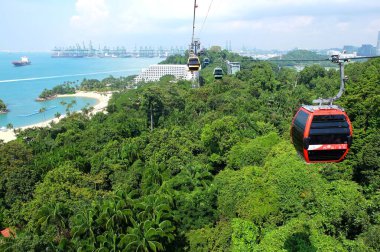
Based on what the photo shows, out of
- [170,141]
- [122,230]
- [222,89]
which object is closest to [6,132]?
[222,89]

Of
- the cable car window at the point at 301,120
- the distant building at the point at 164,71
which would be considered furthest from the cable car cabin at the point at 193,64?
the distant building at the point at 164,71

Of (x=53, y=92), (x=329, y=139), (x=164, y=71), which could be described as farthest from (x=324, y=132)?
(x=164, y=71)

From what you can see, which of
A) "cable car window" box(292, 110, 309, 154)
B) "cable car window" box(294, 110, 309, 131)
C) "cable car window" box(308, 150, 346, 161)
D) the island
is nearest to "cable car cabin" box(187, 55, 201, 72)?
"cable car window" box(292, 110, 309, 154)

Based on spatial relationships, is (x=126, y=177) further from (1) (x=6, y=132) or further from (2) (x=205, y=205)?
(1) (x=6, y=132)

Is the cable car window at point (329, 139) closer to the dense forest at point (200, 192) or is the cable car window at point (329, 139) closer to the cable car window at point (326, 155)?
the cable car window at point (326, 155)

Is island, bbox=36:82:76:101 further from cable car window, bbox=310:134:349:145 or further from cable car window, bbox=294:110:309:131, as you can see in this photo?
cable car window, bbox=310:134:349:145

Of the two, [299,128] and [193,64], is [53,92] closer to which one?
[193,64]
